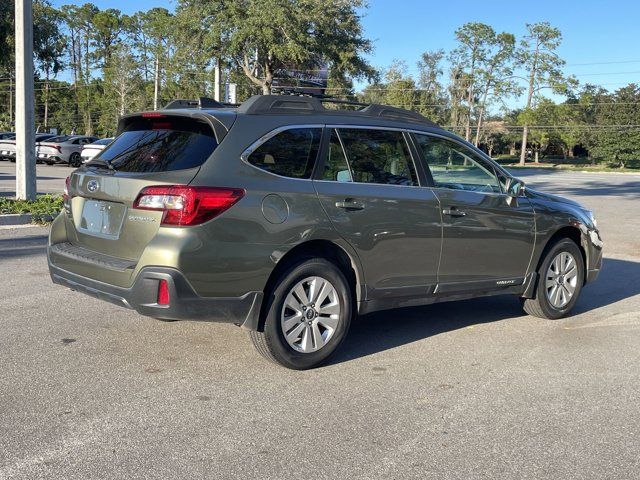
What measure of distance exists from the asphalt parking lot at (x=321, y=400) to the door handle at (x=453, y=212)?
1102 millimetres

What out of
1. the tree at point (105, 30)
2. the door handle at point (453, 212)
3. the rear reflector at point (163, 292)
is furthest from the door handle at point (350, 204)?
the tree at point (105, 30)

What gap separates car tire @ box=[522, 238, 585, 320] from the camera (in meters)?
6.41

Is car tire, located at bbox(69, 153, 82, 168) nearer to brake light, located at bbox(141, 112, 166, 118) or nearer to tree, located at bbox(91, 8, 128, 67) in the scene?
brake light, located at bbox(141, 112, 166, 118)

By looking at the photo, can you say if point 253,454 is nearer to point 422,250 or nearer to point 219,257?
point 219,257

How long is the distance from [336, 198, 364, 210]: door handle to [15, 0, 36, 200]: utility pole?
980cm

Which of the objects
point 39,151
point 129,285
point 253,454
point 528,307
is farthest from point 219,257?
point 39,151

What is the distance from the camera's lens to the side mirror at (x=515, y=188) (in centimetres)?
607

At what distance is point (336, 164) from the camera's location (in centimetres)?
498

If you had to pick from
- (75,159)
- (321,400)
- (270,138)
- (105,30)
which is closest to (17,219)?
(270,138)

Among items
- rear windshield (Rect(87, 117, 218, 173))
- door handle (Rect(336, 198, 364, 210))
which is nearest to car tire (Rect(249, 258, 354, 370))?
door handle (Rect(336, 198, 364, 210))

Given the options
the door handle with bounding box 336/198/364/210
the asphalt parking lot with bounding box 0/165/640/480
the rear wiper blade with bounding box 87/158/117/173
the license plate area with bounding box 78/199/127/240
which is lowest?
the asphalt parking lot with bounding box 0/165/640/480

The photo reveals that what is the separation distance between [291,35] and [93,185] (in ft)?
78.3

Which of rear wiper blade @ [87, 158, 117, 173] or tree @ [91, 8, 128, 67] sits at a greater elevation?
tree @ [91, 8, 128, 67]

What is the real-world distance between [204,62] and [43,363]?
2750cm
